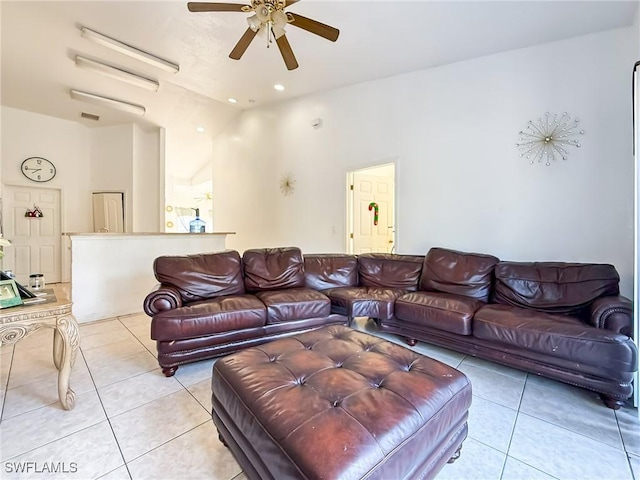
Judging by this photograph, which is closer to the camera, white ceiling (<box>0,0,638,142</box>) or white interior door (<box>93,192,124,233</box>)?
white ceiling (<box>0,0,638,142</box>)

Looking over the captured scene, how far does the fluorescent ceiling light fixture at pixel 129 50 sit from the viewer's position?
304 cm

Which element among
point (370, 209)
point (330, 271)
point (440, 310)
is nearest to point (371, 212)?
point (370, 209)

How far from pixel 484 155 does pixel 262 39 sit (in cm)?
285

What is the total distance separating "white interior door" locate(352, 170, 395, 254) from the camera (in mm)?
4484

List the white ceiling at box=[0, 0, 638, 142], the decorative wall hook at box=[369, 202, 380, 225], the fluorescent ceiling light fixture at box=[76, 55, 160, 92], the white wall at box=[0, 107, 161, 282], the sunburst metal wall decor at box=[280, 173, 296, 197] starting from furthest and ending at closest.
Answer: the white wall at box=[0, 107, 161, 282], the sunburst metal wall decor at box=[280, 173, 296, 197], the decorative wall hook at box=[369, 202, 380, 225], the fluorescent ceiling light fixture at box=[76, 55, 160, 92], the white ceiling at box=[0, 0, 638, 142]

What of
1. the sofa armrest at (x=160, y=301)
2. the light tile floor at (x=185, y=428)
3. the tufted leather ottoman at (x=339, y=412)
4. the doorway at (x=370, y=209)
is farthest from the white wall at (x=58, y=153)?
the tufted leather ottoman at (x=339, y=412)

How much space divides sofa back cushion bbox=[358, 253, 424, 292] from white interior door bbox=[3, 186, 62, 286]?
6020mm

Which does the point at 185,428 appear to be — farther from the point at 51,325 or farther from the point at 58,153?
the point at 58,153

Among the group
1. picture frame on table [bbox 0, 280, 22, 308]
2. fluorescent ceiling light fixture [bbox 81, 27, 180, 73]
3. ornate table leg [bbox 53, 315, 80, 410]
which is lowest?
ornate table leg [bbox 53, 315, 80, 410]

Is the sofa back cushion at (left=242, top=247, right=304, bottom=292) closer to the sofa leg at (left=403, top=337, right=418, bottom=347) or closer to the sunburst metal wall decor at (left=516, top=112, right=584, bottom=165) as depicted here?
the sofa leg at (left=403, top=337, right=418, bottom=347)

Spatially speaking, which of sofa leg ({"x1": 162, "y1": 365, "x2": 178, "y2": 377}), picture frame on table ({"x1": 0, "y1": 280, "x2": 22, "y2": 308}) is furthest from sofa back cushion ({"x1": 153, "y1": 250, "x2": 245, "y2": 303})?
picture frame on table ({"x1": 0, "y1": 280, "x2": 22, "y2": 308})

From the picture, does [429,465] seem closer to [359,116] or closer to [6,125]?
[359,116]

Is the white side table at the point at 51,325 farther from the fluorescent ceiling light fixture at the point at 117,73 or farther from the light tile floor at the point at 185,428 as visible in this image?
the fluorescent ceiling light fixture at the point at 117,73

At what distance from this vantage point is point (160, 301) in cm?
219
